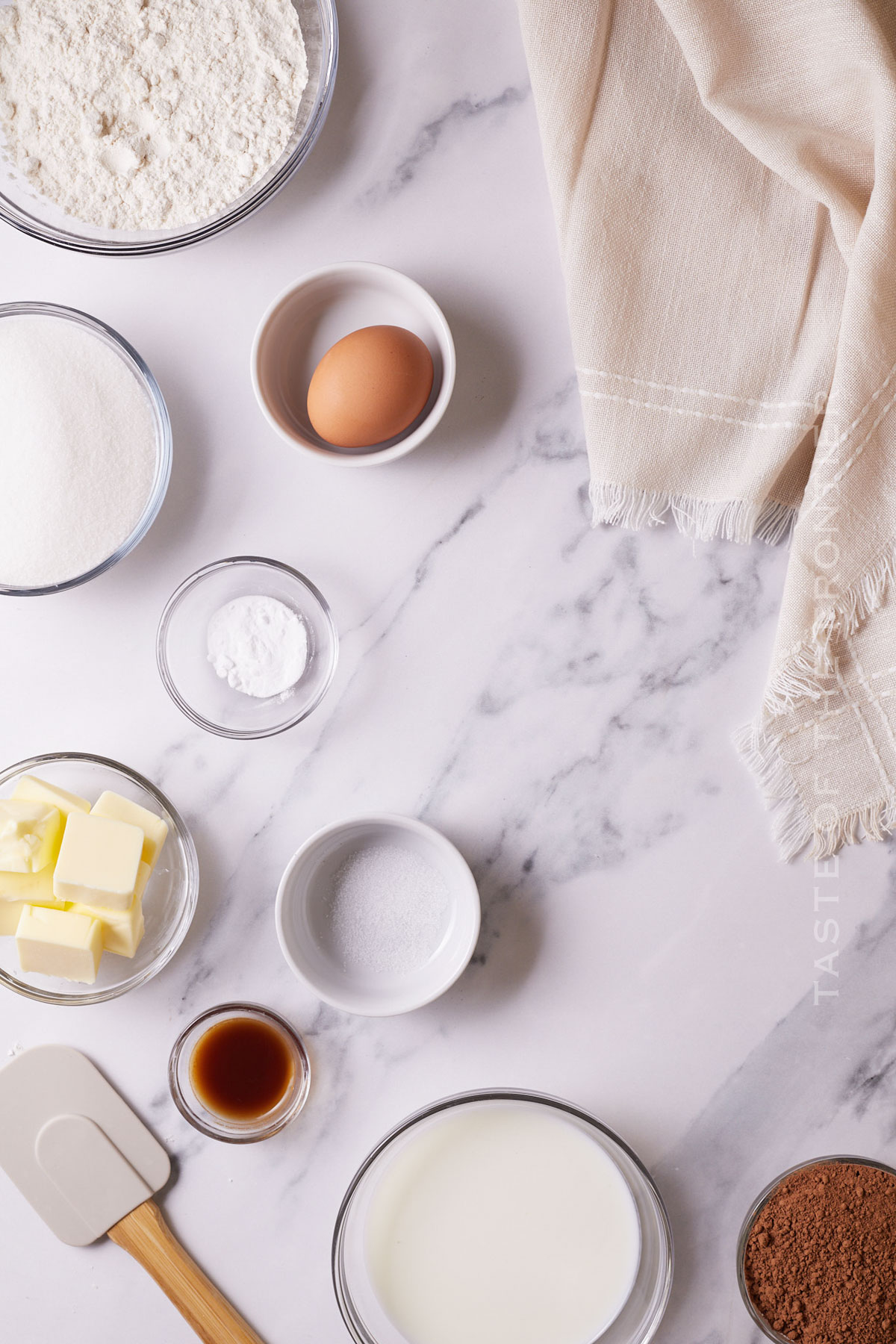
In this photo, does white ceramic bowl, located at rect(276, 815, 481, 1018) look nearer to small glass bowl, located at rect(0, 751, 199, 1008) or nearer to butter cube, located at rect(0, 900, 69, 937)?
small glass bowl, located at rect(0, 751, 199, 1008)

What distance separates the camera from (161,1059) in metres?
1.09

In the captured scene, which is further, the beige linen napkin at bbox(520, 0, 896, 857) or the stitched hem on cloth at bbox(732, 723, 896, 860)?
the stitched hem on cloth at bbox(732, 723, 896, 860)

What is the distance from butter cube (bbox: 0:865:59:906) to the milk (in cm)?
52

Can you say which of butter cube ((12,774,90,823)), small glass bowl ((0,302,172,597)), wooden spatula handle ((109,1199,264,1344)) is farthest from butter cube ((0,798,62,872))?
wooden spatula handle ((109,1199,264,1344))

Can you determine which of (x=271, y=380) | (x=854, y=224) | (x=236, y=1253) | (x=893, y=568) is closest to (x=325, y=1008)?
(x=236, y=1253)

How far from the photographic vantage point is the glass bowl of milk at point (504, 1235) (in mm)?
1001

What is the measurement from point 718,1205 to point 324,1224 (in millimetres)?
508

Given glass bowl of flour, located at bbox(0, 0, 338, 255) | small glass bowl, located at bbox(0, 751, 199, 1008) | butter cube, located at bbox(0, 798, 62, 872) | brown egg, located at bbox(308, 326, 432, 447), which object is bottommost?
small glass bowl, located at bbox(0, 751, 199, 1008)

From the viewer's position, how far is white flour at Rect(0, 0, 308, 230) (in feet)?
3.26

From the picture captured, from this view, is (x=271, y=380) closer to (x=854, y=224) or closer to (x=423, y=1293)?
(x=854, y=224)

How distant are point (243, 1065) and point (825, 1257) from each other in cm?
74

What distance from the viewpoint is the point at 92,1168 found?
1.06 meters

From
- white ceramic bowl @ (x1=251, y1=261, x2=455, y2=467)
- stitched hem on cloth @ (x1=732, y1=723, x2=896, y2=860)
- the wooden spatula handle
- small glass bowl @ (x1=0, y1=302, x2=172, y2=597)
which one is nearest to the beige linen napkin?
stitched hem on cloth @ (x1=732, y1=723, x2=896, y2=860)

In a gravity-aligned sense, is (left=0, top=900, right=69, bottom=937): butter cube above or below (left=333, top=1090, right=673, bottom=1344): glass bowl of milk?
above
